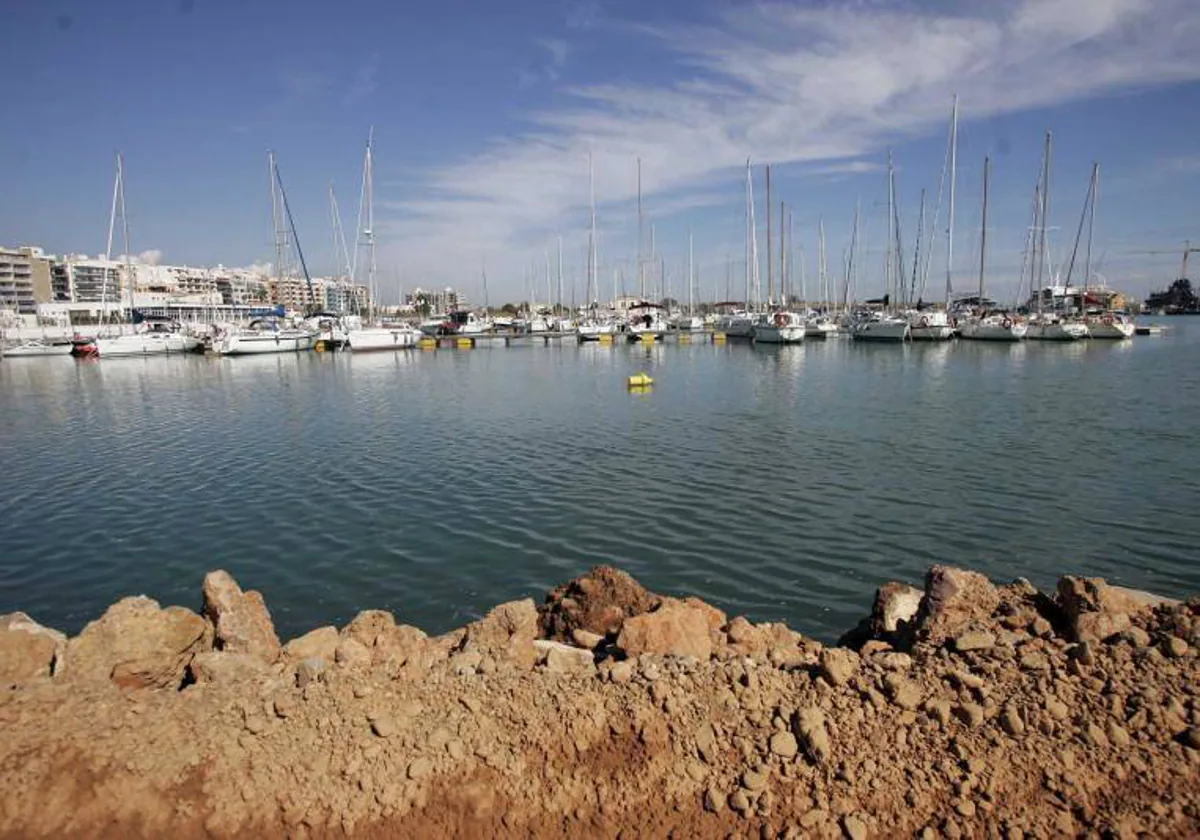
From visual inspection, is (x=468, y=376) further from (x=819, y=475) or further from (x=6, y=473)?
(x=819, y=475)

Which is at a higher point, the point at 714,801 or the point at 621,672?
the point at 621,672

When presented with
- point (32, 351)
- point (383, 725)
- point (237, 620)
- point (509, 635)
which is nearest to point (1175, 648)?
point (509, 635)

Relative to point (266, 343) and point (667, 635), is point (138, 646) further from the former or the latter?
point (266, 343)

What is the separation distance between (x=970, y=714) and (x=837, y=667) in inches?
39.6

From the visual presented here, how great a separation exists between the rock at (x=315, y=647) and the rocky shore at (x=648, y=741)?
0.42 meters

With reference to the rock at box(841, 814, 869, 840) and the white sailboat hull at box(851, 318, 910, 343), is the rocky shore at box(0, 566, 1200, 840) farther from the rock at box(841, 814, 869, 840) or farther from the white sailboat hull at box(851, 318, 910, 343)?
the white sailboat hull at box(851, 318, 910, 343)

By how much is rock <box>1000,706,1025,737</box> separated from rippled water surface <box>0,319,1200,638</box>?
4.51m

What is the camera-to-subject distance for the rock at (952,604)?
6520 millimetres

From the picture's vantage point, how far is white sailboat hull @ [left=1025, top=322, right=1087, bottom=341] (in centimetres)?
7444

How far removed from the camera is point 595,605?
8.68 m

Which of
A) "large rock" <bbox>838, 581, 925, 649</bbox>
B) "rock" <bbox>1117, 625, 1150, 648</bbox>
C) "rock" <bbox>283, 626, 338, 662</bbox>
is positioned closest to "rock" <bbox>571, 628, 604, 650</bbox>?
"rock" <bbox>283, 626, 338, 662</bbox>

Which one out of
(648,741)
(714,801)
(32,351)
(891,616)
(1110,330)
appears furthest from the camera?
(32,351)

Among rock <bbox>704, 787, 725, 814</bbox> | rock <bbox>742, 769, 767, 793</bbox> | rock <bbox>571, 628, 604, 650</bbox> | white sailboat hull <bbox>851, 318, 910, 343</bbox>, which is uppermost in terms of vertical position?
white sailboat hull <bbox>851, 318, 910, 343</bbox>

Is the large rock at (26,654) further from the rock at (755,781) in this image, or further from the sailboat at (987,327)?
the sailboat at (987,327)
